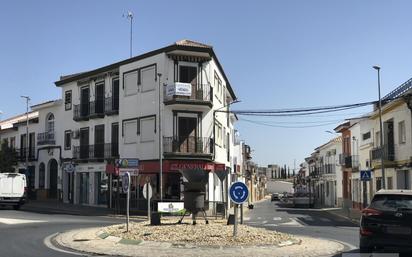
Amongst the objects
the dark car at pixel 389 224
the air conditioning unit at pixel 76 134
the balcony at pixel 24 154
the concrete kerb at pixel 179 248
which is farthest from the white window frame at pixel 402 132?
the balcony at pixel 24 154

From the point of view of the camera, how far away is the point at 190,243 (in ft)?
52.2

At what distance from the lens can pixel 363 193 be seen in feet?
157

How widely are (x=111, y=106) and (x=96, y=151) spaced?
3.82 m

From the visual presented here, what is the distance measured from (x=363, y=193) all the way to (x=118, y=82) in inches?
943

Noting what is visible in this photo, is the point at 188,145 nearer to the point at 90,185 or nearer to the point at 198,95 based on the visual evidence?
the point at 198,95

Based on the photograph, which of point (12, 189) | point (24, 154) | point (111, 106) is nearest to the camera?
point (12, 189)

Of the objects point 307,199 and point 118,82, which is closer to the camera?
point 118,82

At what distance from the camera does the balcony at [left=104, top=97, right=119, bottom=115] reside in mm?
40281

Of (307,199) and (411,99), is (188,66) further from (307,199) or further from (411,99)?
(307,199)

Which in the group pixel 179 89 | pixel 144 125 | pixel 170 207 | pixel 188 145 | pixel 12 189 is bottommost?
pixel 170 207

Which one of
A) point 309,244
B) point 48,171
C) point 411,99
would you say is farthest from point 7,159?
point 309,244

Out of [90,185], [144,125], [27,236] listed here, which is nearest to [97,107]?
[144,125]

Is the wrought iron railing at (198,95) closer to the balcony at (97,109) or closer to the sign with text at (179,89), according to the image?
the sign with text at (179,89)

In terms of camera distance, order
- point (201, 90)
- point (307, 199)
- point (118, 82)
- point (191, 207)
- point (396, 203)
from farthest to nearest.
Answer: point (307, 199) < point (118, 82) < point (201, 90) < point (191, 207) < point (396, 203)
